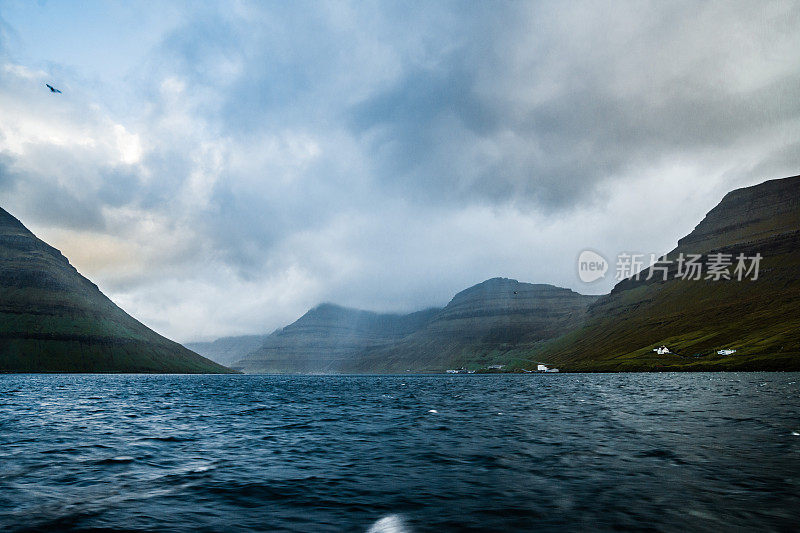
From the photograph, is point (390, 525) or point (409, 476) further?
point (409, 476)

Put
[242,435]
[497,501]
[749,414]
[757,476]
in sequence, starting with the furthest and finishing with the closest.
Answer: [749,414], [242,435], [757,476], [497,501]

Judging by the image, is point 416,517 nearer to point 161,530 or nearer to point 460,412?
point 161,530

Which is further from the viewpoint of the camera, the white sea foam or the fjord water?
the fjord water

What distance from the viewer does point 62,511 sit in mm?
16281

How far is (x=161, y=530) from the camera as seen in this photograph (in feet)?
46.5

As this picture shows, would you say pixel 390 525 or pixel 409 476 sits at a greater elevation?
pixel 390 525

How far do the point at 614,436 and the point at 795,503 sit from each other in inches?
676

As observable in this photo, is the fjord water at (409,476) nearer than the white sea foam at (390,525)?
No

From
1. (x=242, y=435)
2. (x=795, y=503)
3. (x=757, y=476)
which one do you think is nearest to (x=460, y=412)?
(x=242, y=435)

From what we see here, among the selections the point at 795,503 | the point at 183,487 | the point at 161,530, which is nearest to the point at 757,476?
the point at 795,503

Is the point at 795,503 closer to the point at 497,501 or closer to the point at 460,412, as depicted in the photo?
the point at 497,501

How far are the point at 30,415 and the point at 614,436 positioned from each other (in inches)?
2399

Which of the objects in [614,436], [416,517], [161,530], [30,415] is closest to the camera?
[161,530]

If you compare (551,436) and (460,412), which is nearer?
(551,436)
